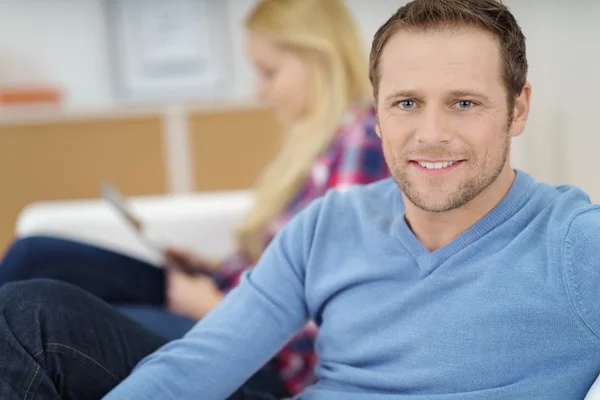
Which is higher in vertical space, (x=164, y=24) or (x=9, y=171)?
(x=164, y=24)

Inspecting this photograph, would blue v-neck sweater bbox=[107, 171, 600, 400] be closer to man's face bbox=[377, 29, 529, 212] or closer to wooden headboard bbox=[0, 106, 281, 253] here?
man's face bbox=[377, 29, 529, 212]

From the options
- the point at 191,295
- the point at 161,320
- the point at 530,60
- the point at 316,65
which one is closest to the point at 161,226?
the point at 191,295

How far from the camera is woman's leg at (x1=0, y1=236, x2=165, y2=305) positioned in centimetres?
170

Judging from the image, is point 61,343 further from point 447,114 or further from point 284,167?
point 284,167

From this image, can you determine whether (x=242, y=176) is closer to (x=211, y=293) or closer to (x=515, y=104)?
(x=211, y=293)

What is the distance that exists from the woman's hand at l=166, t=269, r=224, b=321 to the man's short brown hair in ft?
3.06

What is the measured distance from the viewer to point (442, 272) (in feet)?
3.20

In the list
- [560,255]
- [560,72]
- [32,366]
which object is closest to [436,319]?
[560,255]

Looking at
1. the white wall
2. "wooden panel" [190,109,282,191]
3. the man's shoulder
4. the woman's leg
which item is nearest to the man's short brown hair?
the man's shoulder

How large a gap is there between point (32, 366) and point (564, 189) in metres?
0.70

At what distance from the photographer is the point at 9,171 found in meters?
3.21

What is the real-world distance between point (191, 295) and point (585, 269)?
1.03 meters

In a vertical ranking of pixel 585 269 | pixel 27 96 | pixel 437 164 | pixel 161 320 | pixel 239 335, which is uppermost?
pixel 27 96

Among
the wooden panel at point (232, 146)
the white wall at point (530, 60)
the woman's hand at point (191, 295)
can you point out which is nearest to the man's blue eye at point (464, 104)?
the white wall at point (530, 60)
